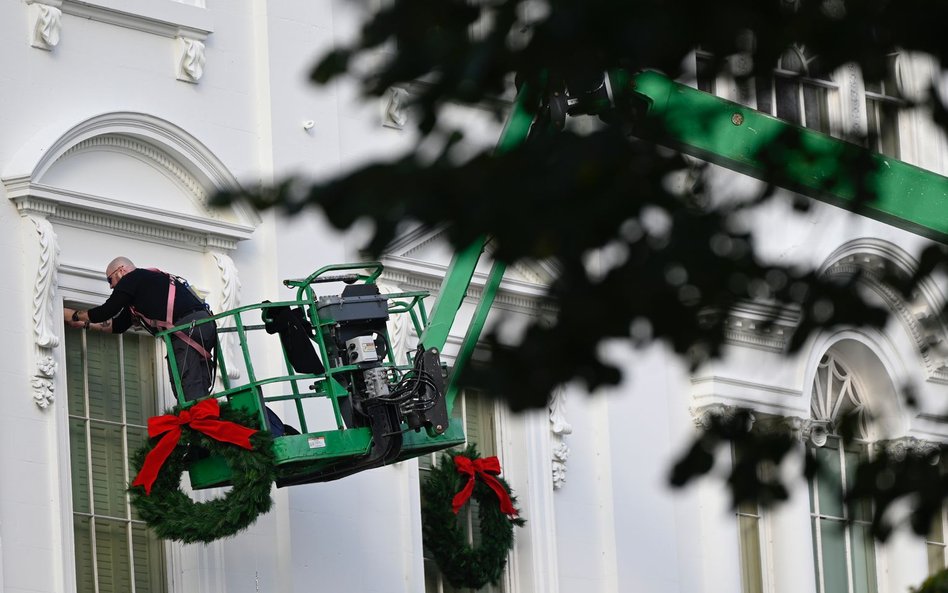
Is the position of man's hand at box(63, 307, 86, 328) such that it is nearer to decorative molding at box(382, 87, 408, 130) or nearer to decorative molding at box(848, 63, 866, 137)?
decorative molding at box(382, 87, 408, 130)

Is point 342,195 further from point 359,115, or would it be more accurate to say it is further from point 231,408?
point 359,115

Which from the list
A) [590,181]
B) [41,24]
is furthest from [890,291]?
[590,181]

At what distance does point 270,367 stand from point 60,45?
2.68m

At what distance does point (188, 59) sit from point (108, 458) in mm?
2929

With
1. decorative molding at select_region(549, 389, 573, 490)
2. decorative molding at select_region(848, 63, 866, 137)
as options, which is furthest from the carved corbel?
decorative molding at select_region(848, 63, 866, 137)

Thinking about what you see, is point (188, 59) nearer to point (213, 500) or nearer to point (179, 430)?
point (179, 430)

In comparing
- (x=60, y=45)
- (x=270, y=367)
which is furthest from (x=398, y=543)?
(x=60, y=45)

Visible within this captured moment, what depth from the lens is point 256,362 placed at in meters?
17.3

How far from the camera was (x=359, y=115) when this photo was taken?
1845cm

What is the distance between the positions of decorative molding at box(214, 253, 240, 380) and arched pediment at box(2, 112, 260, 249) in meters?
0.15

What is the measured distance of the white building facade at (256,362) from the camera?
1594 cm

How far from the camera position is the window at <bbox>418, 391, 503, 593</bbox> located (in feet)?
60.4

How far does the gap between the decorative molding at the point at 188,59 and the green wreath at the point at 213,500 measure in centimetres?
295

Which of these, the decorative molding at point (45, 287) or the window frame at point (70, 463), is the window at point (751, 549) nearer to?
the window frame at point (70, 463)
